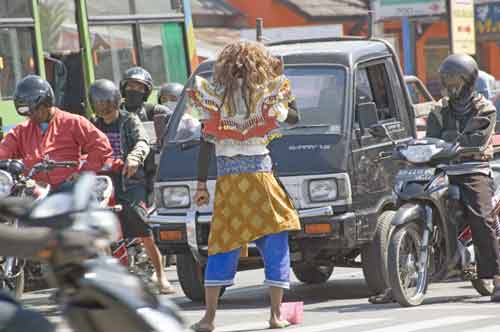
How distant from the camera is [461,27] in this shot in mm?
27984

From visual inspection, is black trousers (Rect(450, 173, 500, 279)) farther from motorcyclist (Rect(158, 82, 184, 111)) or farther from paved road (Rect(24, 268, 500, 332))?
motorcyclist (Rect(158, 82, 184, 111))

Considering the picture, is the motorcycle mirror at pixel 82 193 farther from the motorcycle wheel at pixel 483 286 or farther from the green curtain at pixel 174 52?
the green curtain at pixel 174 52

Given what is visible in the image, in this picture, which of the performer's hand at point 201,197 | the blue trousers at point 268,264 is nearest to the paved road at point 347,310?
the blue trousers at point 268,264

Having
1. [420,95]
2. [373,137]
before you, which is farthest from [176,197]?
[420,95]

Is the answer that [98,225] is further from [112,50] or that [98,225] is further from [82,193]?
[112,50]

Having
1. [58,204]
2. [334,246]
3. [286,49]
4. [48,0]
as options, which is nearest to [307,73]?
[286,49]

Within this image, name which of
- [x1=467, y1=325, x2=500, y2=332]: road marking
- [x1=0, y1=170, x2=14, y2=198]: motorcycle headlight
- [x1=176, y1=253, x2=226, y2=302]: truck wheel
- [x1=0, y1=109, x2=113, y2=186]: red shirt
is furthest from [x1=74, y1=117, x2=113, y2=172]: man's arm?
[x1=467, y1=325, x2=500, y2=332]: road marking

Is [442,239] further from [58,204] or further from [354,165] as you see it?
[58,204]

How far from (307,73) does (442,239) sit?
5.47 feet

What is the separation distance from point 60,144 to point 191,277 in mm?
1385

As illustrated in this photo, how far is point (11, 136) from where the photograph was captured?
11.0m

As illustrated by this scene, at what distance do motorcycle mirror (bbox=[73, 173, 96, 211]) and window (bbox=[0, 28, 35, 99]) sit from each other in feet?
35.0

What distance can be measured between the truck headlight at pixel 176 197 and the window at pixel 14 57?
15.0ft

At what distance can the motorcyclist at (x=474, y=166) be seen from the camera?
10445 millimetres
